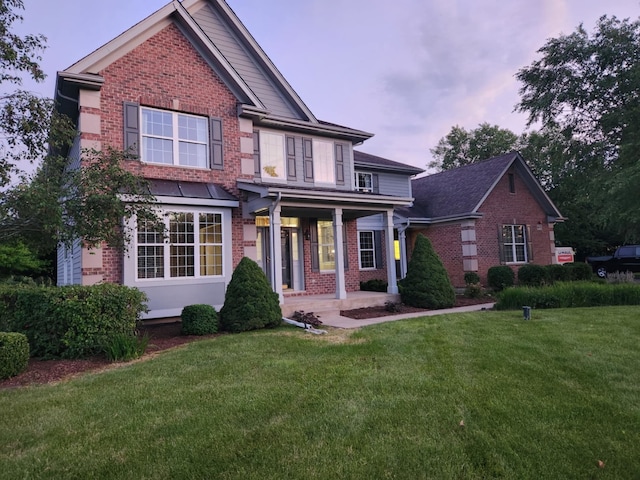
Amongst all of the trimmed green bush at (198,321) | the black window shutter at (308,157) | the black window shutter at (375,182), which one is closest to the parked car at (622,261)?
the black window shutter at (375,182)

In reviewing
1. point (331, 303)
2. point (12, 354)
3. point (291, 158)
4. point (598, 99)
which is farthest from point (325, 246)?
point (598, 99)

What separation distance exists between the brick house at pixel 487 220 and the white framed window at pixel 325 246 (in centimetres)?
560

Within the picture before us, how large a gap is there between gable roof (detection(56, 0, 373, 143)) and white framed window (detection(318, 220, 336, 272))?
312 cm

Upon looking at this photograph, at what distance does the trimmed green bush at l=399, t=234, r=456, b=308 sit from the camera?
12039 mm

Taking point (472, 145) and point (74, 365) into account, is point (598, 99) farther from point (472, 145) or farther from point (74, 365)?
point (74, 365)

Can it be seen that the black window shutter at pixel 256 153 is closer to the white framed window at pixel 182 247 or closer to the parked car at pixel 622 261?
the white framed window at pixel 182 247

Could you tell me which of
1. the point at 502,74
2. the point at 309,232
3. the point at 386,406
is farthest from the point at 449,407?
the point at 502,74

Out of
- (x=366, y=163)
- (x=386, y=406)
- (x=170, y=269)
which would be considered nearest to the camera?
(x=386, y=406)

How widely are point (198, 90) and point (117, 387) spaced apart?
849cm

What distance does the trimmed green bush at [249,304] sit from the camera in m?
8.75

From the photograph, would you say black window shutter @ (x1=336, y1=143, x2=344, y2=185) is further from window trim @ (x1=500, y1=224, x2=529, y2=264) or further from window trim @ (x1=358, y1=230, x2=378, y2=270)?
window trim @ (x1=500, y1=224, x2=529, y2=264)

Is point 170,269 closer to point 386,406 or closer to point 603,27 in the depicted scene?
point 386,406

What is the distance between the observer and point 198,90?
1105 centimetres

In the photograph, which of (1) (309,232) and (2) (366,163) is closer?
(1) (309,232)
